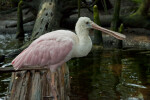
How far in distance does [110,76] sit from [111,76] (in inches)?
1.2

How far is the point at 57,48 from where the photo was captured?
18.0 feet

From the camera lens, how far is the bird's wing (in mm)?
5422

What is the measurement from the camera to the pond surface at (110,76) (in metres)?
7.50

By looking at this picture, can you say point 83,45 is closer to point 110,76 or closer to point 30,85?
point 30,85

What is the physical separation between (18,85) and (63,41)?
1.11 metres

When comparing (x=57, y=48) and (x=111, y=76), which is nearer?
(x=57, y=48)

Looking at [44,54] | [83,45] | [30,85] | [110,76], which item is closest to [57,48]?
[44,54]

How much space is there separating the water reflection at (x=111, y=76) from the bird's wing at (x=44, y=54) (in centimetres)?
216

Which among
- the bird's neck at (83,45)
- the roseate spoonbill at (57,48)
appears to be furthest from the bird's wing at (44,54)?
the bird's neck at (83,45)

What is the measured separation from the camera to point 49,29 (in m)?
11.1

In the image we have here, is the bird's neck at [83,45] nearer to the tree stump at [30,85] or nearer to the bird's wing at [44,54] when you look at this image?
the bird's wing at [44,54]

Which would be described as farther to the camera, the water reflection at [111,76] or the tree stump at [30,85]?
the water reflection at [111,76]

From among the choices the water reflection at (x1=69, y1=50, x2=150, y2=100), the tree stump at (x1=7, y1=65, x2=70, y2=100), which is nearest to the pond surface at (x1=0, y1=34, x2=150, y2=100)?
the water reflection at (x1=69, y1=50, x2=150, y2=100)

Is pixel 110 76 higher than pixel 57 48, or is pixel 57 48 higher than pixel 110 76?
pixel 57 48
